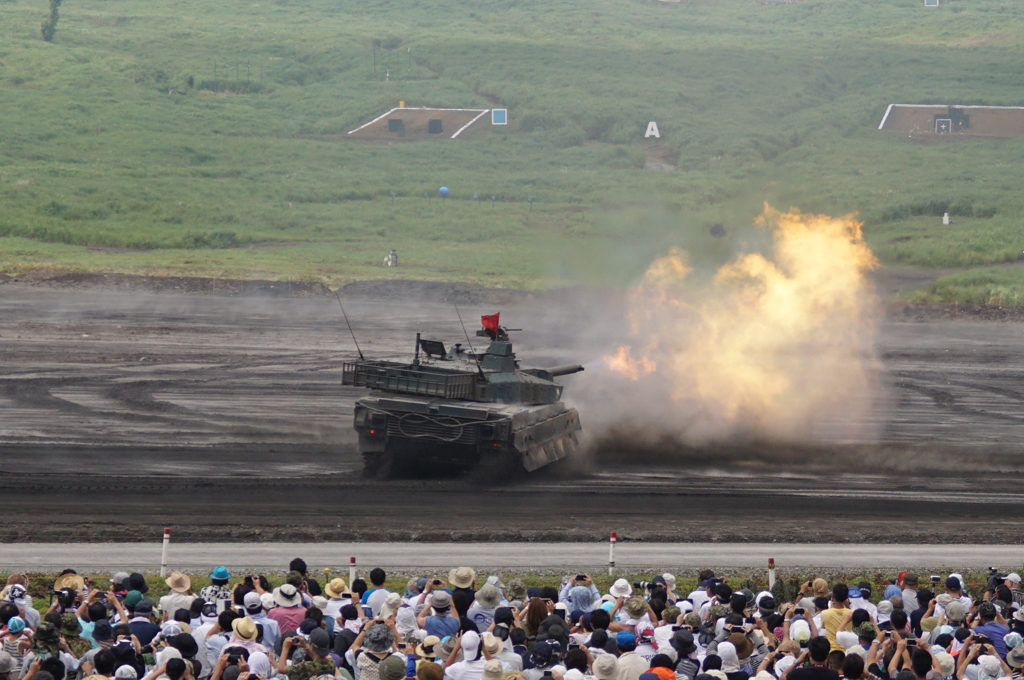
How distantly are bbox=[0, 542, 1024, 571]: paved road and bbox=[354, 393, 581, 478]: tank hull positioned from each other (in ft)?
15.5

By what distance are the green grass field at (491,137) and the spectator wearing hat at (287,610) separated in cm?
3761

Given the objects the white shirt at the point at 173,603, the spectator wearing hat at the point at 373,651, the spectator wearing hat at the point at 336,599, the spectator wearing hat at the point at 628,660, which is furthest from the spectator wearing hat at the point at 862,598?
the white shirt at the point at 173,603

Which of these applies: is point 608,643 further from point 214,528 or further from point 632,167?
point 632,167

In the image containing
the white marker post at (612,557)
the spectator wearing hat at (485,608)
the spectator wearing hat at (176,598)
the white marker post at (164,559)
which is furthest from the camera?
the white marker post at (612,557)

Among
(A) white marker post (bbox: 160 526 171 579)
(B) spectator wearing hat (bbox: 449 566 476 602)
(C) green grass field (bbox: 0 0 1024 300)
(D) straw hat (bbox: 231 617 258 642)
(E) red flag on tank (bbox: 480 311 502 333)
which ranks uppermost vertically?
(C) green grass field (bbox: 0 0 1024 300)

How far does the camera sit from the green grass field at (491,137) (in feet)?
217

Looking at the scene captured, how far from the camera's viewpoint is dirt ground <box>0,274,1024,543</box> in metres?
24.0

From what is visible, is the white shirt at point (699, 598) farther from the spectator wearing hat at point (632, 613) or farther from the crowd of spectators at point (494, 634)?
the spectator wearing hat at point (632, 613)

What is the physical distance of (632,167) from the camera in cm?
9012

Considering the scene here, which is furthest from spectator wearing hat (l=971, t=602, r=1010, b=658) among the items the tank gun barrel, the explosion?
the explosion

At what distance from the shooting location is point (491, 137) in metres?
98.2

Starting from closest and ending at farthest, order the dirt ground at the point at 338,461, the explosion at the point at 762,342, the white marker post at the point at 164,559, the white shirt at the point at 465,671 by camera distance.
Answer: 1. the white shirt at the point at 465,671
2. the white marker post at the point at 164,559
3. the dirt ground at the point at 338,461
4. the explosion at the point at 762,342

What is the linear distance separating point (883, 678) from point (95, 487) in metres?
17.5

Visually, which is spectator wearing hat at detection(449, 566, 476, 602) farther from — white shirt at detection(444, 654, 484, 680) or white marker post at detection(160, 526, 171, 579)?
white marker post at detection(160, 526, 171, 579)
